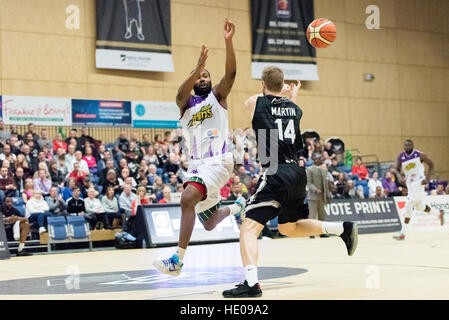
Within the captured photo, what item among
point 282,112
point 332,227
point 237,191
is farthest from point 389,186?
point 282,112

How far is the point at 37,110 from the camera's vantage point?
21156 mm

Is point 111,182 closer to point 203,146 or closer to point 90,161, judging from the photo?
point 90,161

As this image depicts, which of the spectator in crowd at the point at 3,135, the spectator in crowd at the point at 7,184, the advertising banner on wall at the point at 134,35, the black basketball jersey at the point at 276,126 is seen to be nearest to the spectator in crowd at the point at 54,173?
the spectator in crowd at the point at 7,184

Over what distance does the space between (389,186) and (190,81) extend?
1759cm

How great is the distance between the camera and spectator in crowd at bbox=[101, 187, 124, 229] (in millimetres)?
17016

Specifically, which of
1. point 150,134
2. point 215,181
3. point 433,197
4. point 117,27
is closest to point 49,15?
point 117,27

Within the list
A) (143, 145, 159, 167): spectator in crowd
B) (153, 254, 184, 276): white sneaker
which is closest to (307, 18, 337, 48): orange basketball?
(153, 254, 184, 276): white sneaker

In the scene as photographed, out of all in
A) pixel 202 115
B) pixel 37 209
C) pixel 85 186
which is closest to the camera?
pixel 202 115

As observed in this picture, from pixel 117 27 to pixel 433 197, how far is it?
11.6m

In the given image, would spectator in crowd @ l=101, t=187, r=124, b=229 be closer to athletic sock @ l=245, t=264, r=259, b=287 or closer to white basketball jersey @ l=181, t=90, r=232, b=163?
white basketball jersey @ l=181, t=90, r=232, b=163

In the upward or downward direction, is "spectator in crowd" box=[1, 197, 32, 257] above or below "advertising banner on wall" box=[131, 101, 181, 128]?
below

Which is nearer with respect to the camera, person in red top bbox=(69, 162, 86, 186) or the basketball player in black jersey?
the basketball player in black jersey

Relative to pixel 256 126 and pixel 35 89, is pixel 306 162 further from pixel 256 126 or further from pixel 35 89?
pixel 256 126

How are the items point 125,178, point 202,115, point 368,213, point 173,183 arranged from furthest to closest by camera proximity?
point 368,213 < point 173,183 < point 125,178 < point 202,115
